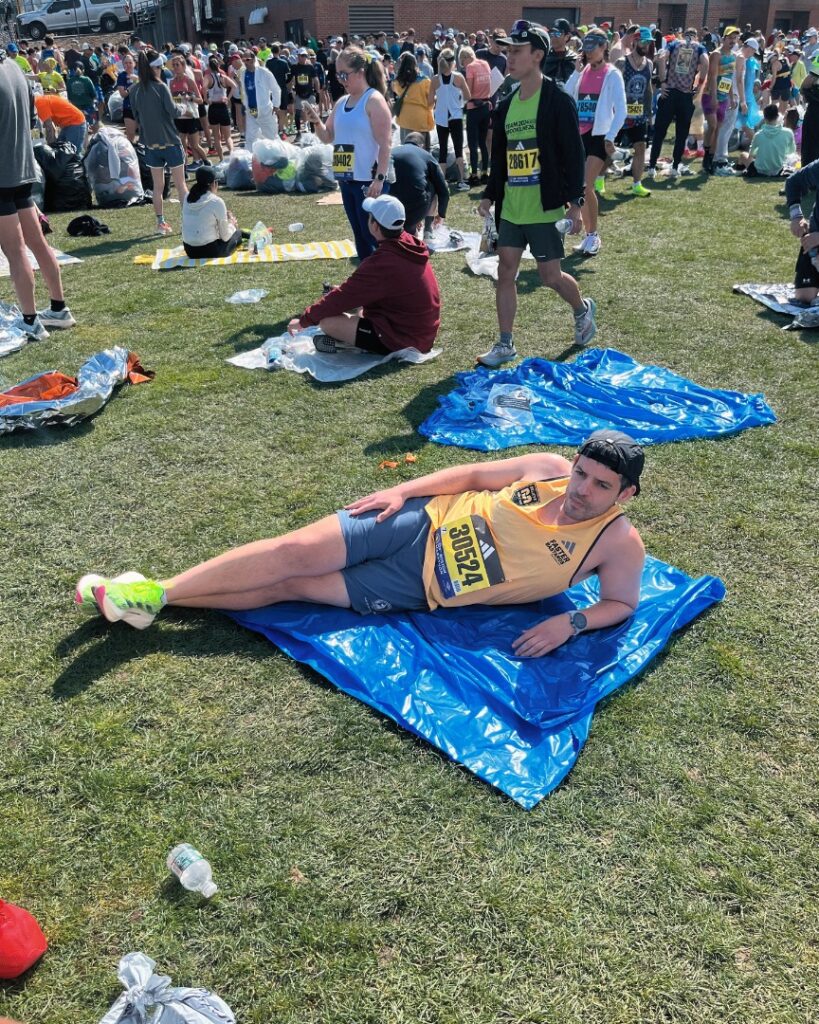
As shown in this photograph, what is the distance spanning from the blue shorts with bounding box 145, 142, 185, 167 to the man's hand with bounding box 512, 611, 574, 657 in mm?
9388

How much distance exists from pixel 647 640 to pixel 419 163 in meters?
6.55

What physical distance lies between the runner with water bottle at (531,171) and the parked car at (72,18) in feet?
118

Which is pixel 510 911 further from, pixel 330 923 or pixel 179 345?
pixel 179 345

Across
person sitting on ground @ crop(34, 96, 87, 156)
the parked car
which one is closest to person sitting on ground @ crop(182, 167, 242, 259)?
person sitting on ground @ crop(34, 96, 87, 156)

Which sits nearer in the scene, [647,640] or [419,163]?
[647,640]

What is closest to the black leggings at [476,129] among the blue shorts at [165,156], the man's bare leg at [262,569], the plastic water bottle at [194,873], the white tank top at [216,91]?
the blue shorts at [165,156]

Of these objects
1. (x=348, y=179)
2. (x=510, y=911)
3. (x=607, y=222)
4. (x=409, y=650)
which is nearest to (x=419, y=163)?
(x=348, y=179)

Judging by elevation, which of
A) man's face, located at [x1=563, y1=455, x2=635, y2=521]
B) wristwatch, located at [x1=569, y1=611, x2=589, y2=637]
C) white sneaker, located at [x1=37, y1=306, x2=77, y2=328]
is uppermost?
man's face, located at [x1=563, y1=455, x2=635, y2=521]

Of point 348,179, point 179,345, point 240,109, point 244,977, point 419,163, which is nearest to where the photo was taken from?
point 244,977

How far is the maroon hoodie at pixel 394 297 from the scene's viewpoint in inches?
229

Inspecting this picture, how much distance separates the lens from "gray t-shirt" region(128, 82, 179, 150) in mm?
9617

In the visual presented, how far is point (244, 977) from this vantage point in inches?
84.5

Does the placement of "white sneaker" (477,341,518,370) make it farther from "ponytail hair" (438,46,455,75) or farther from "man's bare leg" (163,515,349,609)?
"ponytail hair" (438,46,455,75)

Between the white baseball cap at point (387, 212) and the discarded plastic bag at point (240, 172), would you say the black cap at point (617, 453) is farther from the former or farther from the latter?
the discarded plastic bag at point (240, 172)
